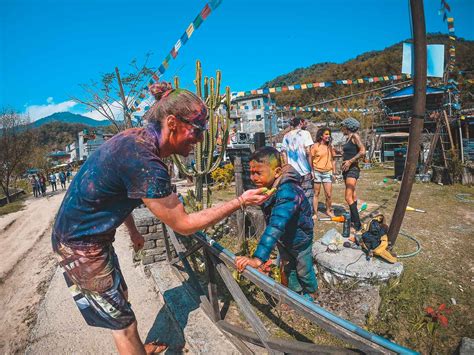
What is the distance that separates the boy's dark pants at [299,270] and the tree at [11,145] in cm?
1919

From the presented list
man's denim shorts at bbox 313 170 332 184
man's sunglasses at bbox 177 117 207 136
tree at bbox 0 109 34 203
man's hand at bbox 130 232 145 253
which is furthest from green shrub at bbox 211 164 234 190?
tree at bbox 0 109 34 203

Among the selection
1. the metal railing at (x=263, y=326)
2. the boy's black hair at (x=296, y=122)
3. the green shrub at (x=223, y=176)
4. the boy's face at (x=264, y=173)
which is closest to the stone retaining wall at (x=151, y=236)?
the metal railing at (x=263, y=326)

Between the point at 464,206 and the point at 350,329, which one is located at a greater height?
the point at 350,329

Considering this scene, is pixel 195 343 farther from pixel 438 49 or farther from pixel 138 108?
pixel 138 108

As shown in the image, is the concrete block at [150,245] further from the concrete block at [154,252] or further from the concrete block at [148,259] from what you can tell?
the concrete block at [148,259]

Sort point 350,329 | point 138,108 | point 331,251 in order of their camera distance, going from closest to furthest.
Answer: point 350,329 < point 331,251 < point 138,108

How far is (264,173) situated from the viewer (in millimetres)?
2252

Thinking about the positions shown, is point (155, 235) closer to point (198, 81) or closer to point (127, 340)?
point (127, 340)

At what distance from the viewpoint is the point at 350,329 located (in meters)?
1.18

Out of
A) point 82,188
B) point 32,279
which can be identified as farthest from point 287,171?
point 32,279

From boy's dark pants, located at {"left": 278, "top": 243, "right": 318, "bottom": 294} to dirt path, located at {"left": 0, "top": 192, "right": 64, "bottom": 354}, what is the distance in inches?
116

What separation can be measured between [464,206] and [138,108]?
10.0 metres

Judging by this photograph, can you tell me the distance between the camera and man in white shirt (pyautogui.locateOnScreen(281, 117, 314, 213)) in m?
5.05

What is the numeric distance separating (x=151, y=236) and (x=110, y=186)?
2.77 m
